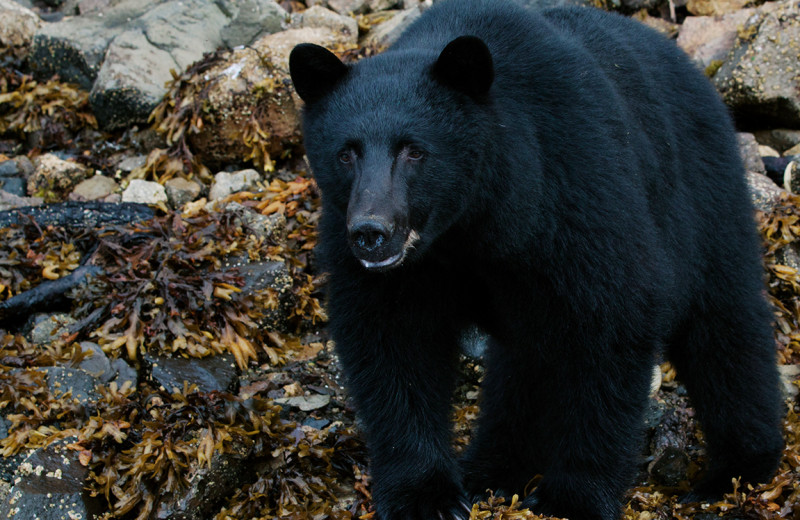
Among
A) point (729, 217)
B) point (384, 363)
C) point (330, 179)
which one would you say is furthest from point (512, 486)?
point (330, 179)

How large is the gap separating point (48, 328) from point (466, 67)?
4.48 meters

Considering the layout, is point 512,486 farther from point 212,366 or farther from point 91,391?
point 91,391

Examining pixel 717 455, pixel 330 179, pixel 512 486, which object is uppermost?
pixel 330 179

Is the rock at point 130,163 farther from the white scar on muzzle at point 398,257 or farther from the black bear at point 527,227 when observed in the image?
the white scar on muzzle at point 398,257

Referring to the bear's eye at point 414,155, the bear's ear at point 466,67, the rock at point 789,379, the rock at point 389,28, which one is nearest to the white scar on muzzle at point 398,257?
the bear's eye at point 414,155

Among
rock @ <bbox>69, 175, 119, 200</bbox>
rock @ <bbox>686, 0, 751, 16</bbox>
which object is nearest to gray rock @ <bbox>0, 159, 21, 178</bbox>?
rock @ <bbox>69, 175, 119, 200</bbox>

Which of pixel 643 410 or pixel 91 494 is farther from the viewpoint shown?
pixel 91 494

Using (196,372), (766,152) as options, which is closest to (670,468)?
(196,372)

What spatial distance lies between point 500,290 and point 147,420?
2622 mm

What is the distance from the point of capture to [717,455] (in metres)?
5.15

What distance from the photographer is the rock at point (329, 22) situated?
9.77 metres

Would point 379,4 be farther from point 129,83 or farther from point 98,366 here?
point 98,366

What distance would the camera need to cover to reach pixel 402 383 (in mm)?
4145

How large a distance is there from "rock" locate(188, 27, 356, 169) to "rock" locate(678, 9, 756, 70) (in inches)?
159
